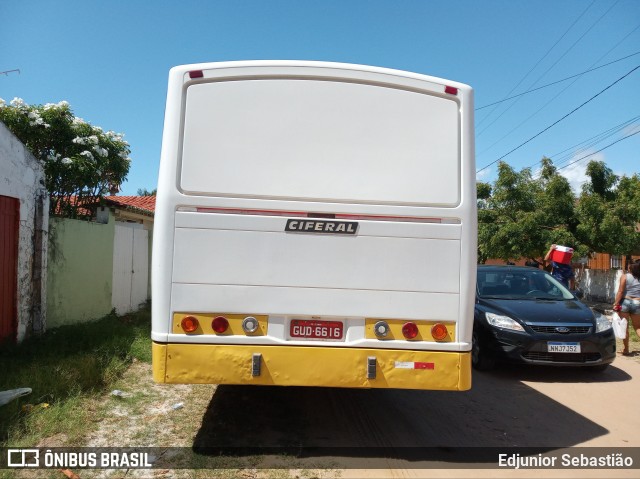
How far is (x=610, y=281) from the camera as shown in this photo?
18297mm

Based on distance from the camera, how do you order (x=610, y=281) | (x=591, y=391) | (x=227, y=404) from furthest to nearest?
(x=610, y=281) < (x=591, y=391) < (x=227, y=404)

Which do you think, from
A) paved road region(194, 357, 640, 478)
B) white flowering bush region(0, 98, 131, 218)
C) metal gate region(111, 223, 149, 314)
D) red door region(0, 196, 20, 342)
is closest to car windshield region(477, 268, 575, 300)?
paved road region(194, 357, 640, 478)

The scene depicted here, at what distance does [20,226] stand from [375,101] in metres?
5.65

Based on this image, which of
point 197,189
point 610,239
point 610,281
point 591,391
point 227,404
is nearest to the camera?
point 197,189

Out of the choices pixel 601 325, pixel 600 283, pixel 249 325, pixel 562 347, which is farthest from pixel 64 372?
pixel 600 283

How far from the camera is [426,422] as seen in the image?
17.7 ft

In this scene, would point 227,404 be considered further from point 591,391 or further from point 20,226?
point 591,391

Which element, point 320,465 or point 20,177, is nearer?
point 320,465

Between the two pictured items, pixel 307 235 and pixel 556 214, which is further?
pixel 556 214

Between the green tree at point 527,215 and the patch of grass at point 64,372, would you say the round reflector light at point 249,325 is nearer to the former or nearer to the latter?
the patch of grass at point 64,372

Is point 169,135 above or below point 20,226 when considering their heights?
above

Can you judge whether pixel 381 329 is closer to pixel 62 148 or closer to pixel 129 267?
pixel 129 267

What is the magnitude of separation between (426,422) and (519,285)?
4.06 metres

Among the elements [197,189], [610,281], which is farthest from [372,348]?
[610,281]
